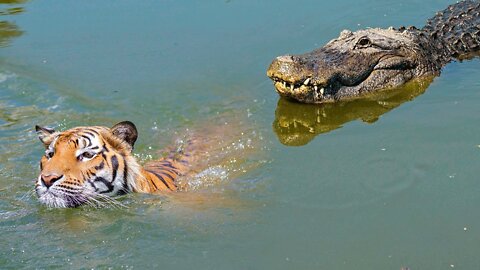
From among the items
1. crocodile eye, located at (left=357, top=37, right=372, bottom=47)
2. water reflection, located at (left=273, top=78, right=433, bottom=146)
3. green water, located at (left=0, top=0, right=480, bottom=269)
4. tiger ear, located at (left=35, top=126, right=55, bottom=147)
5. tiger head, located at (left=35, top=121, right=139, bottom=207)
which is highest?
tiger ear, located at (left=35, top=126, right=55, bottom=147)

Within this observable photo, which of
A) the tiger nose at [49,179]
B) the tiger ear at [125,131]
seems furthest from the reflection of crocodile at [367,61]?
the tiger nose at [49,179]

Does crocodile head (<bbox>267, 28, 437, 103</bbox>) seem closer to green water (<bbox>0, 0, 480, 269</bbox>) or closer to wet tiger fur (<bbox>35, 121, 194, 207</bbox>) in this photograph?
green water (<bbox>0, 0, 480, 269</bbox>)

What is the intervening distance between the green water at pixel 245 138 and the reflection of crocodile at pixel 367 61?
289 millimetres

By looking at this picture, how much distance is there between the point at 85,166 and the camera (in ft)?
21.2

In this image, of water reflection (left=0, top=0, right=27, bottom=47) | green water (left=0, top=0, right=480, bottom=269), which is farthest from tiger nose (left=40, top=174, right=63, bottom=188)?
water reflection (left=0, top=0, right=27, bottom=47)

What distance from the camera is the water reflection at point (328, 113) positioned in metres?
8.70

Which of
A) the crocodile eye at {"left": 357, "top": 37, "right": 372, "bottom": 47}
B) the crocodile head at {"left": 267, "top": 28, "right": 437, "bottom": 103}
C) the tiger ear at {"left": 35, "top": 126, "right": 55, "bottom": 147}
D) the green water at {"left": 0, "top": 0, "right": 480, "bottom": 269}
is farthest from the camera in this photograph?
the crocodile eye at {"left": 357, "top": 37, "right": 372, "bottom": 47}

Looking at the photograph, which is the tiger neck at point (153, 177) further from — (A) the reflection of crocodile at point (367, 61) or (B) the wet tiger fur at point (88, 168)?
(A) the reflection of crocodile at point (367, 61)

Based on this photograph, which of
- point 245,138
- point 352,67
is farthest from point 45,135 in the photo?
point 352,67

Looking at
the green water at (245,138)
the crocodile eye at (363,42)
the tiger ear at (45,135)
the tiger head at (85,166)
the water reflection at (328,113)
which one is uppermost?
the tiger ear at (45,135)

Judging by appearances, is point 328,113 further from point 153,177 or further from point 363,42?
point 153,177

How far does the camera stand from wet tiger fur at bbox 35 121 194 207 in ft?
20.5

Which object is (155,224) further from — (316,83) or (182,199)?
(316,83)

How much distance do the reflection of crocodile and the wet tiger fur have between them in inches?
115
